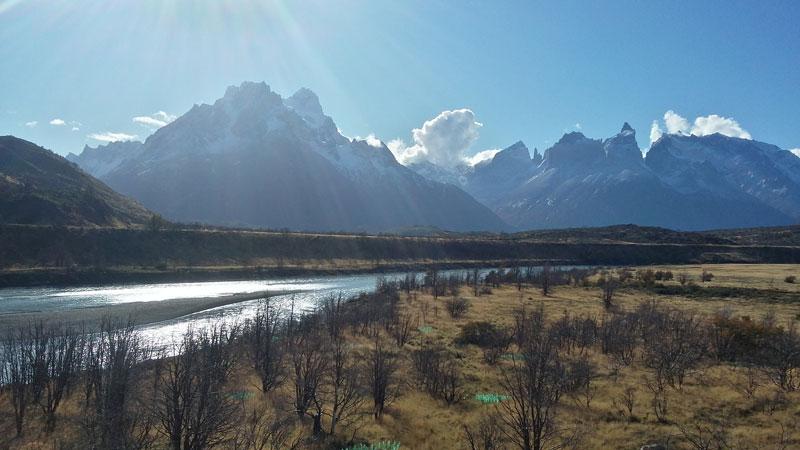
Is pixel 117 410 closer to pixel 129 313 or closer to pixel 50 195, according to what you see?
pixel 129 313

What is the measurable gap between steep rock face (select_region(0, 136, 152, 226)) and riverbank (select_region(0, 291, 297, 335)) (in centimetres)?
7430

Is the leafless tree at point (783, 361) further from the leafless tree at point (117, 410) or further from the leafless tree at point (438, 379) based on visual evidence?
the leafless tree at point (117, 410)

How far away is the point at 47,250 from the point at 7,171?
104m

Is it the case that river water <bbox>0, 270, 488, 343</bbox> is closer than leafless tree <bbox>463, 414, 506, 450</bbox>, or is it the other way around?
leafless tree <bbox>463, 414, 506, 450</bbox>

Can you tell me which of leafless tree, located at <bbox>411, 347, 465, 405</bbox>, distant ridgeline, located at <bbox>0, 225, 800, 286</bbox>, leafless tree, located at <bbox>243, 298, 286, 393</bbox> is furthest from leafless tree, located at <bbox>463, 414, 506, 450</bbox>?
distant ridgeline, located at <bbox>0, 225, 800, 286</bbox>

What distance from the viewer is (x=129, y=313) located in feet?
154

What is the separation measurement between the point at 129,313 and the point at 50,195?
4554 inches

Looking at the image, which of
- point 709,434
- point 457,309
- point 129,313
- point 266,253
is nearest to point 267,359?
point 709,434

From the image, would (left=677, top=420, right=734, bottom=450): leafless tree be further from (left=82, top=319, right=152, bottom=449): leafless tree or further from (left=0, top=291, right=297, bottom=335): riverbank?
(left=0, top=291, right=297, bottom=335): riverbank

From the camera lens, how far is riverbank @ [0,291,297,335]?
1949 inches

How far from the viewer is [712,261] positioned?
147250 mm

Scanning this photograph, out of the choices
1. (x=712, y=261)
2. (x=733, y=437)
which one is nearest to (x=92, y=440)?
(x=733, y=437)

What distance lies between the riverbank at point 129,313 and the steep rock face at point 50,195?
74.3m

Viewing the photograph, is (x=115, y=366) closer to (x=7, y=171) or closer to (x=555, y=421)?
(x=555, y=421)
